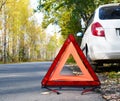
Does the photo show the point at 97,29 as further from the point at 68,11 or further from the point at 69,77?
the point at 68,11

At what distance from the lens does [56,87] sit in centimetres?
814

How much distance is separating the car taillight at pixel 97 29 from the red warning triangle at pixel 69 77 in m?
3.07

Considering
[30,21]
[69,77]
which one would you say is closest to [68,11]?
[69,77]

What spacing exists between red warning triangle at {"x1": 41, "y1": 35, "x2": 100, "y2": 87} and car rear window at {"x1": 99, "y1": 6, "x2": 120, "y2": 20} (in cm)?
342

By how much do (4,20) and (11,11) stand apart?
5.20ft

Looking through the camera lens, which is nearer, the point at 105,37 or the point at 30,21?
the point at 105,37

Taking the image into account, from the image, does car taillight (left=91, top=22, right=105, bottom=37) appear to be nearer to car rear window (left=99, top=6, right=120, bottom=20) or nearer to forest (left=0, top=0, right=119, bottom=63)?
car rear window (left=99, top=6, right=120, bottom=20)

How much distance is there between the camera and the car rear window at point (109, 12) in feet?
36.4

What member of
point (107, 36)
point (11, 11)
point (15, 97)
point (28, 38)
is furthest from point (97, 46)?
point (28, 38)

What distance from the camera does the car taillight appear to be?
35.4ft

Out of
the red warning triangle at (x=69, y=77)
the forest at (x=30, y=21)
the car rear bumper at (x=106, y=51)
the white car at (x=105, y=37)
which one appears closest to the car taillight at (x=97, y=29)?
the white car at (x=105, y=37)

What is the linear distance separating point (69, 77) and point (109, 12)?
3976mm

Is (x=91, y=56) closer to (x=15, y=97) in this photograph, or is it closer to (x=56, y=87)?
(x=56, y=87)

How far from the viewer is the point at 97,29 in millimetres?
10883
